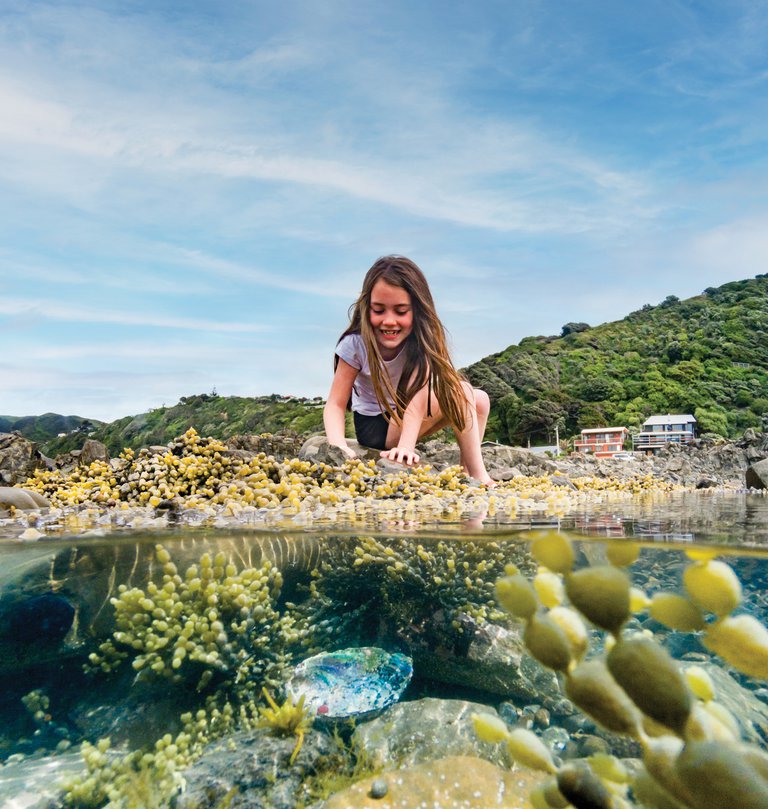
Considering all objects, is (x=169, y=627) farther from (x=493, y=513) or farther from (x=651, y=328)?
(x=651, y=328)

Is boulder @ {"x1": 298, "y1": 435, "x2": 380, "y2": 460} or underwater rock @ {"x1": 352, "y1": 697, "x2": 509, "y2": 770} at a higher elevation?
boulder @ {"x1": 298, "y1": 435, "x2": 380, "y2": 460}

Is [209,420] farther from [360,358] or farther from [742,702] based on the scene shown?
[742,702]

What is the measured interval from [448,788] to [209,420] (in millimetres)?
27571

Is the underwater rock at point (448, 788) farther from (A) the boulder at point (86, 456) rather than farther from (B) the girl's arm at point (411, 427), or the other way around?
(A) the boulder at point (86, 456)

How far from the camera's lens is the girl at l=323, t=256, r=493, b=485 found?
20.7 ft

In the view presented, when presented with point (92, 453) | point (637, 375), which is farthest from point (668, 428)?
point (92, 453)

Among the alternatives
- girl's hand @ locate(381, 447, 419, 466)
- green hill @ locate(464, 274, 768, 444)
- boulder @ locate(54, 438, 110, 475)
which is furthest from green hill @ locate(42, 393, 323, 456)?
girl's hand @ locate(381, 447, 419, 466)

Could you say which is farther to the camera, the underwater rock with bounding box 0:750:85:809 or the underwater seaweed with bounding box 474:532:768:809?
the underwater rock with bounding box 0:750:85:809

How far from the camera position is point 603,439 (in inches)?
1469

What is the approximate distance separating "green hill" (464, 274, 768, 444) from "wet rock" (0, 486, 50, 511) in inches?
1437

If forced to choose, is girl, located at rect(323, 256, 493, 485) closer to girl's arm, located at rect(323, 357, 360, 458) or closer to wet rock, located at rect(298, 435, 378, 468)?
girl's arm, located at rect(323, 357, 360, 458)

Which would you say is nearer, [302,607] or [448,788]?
[448,788]

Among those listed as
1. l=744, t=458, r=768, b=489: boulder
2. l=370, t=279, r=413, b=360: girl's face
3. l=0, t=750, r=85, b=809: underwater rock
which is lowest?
l=0, t=750, r=85, b=809: underwater rock

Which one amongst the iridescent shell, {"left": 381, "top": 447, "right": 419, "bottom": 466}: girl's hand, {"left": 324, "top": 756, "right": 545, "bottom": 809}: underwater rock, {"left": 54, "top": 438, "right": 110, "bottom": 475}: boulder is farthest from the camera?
{"left": 54, "top": 438, "right": 110, "bottom": 475}: boulder
